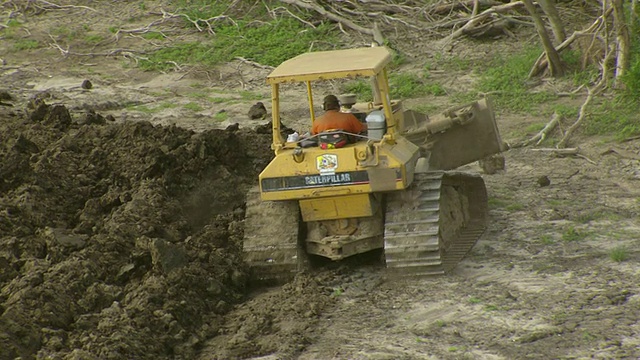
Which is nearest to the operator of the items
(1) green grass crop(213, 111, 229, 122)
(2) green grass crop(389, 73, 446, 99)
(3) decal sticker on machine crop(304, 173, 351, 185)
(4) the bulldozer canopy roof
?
(4) the bulldozer canopy roof

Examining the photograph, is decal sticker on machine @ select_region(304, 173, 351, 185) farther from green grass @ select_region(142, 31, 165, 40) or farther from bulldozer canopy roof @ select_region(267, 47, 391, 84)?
green grass @ select_region(142, 31, 165, 40)

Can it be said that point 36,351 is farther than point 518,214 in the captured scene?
No

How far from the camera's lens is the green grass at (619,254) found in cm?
966

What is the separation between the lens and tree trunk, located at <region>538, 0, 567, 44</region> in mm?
17547

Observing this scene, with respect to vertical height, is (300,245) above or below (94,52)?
below

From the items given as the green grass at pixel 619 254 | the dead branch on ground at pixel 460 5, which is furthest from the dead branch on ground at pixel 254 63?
the green grass at pixel 619 254

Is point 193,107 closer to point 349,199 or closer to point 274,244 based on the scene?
point 274,244

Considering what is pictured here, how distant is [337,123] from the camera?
32.6 ft

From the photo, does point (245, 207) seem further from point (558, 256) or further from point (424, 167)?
point (558, 256)

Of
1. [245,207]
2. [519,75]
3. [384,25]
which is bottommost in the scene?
[245,207]

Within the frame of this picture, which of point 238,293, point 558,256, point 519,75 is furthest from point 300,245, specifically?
point 519,75

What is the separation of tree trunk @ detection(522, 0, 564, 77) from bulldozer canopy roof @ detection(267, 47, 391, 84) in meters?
7.28

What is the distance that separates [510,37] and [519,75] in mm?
1796

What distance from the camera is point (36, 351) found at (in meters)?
8.14
